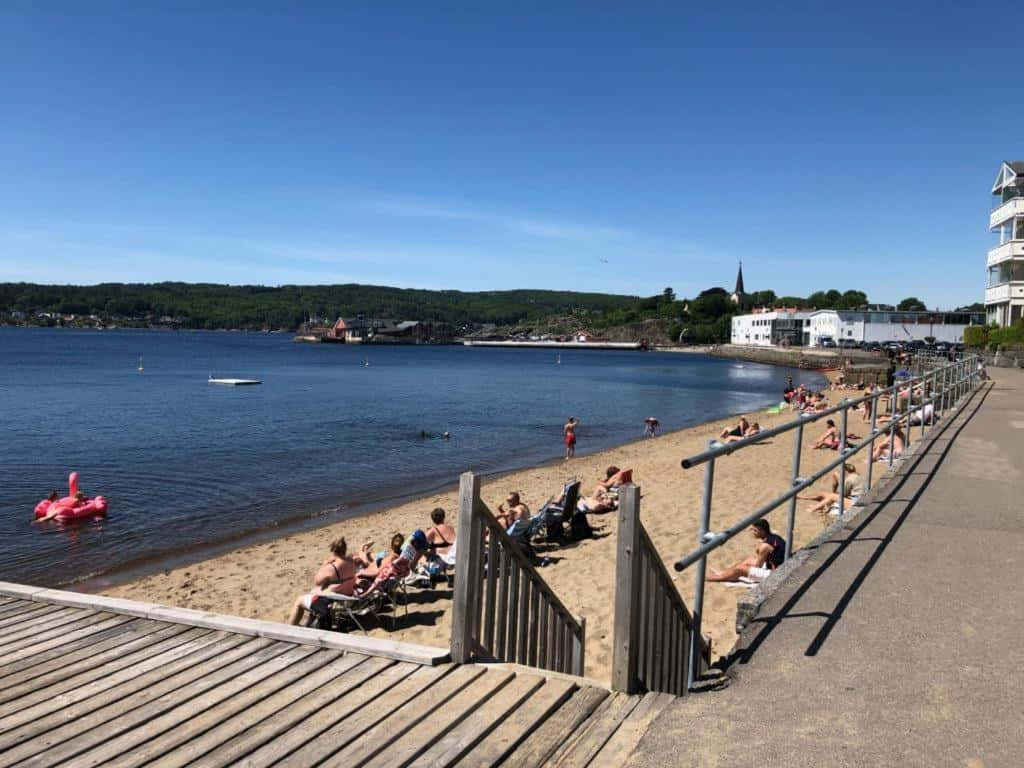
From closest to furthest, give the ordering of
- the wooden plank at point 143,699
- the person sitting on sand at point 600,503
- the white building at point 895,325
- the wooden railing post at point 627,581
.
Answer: the wooden plank at point 143,699 → the wooden railing post at point 627,581 → the person sitting on sand at point 600,503 → the white building at point 895,325

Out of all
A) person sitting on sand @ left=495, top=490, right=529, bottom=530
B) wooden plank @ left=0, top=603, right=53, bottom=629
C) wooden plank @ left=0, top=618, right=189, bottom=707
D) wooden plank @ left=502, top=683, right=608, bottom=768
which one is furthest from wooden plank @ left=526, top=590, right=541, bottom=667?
person sitting on sand @ left=495, top=490, right=529, bottom=530

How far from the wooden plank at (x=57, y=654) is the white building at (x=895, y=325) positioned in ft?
331

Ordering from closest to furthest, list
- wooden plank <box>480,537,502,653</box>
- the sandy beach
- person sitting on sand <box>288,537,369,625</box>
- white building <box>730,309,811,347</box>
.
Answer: wooden plank <box>480,537,502,653</box>
person sitting on sand <box>288,537,369,625</box>
the sandy beach
white building <box>730,309,811,347</box>

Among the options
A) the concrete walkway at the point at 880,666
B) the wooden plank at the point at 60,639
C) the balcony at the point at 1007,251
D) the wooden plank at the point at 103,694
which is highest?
the balcony at the point at 1007,251

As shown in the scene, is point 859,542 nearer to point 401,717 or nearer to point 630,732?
point 630,732

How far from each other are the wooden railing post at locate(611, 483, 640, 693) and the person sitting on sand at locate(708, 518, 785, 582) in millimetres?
4907

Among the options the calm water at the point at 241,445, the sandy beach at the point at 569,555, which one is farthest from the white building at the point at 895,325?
the sandy beach at the point at 569,555

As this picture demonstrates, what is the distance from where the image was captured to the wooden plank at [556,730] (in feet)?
10.2

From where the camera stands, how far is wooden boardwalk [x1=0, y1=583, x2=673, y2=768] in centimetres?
317

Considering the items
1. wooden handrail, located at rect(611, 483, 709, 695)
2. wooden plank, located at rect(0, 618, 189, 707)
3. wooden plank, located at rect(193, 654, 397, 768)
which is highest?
wooden handrail, located at rect(611, 483, 709, 695)

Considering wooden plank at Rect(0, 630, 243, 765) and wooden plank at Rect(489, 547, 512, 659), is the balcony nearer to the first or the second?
wooden plank at Rect(489, 547, 512, 659)

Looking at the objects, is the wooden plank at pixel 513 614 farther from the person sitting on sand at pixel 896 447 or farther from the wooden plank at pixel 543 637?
the person sitting on sand at pixel 896 447

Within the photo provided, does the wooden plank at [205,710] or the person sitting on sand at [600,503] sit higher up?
the wooden plank at [205,710]

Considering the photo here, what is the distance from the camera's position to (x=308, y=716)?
11.5 ft
